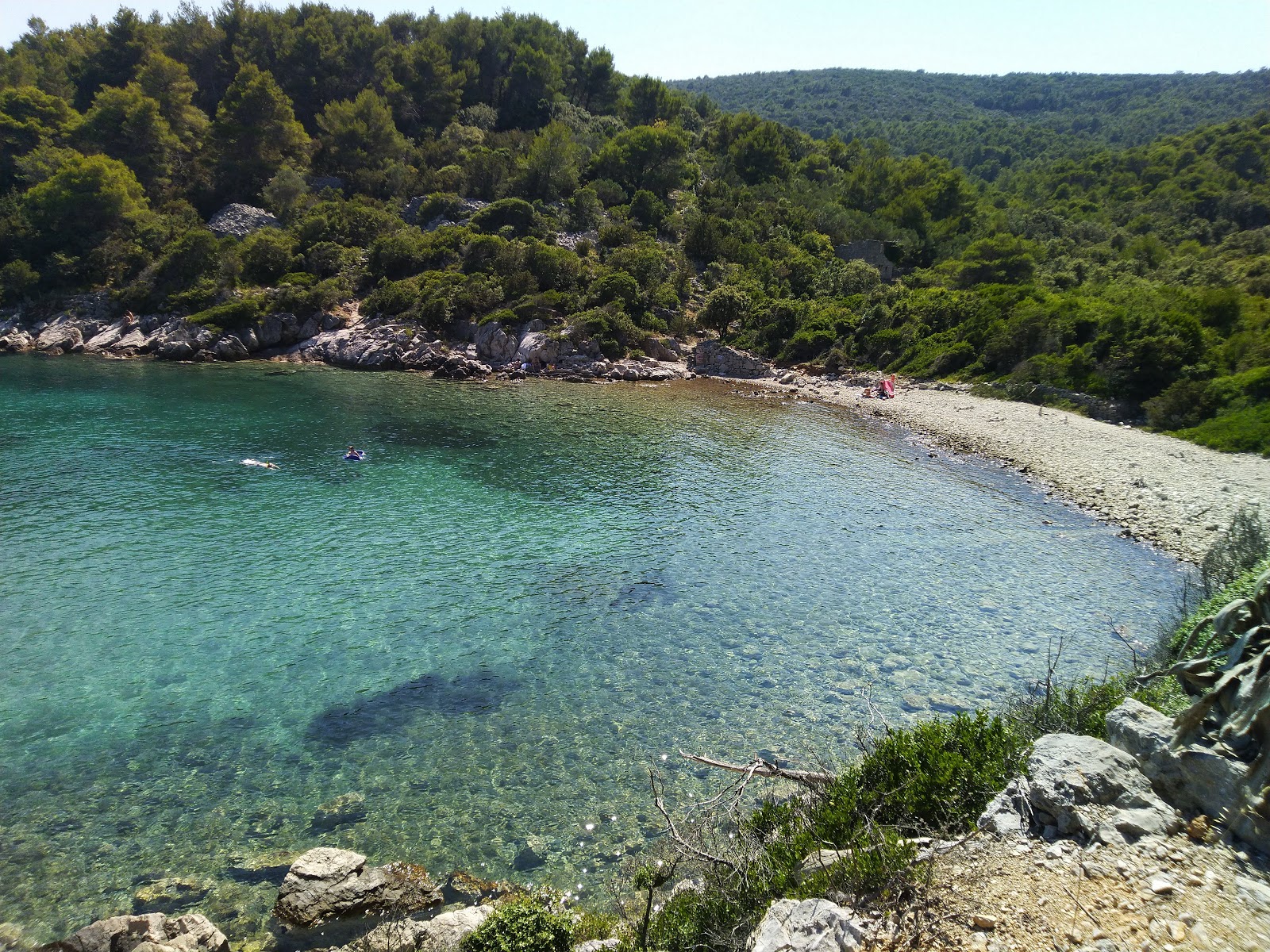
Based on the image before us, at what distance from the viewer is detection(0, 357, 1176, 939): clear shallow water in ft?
33.0

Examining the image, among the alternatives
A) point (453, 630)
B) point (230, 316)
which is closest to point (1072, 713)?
point (453, 630)

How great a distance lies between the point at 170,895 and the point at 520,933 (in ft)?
17.3

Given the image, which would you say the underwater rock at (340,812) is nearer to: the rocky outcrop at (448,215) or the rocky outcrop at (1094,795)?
the rocky outcrop at (1094,795)

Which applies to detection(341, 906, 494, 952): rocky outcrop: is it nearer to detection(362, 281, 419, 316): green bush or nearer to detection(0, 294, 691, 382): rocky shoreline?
detection(0, 294, 691, 382): rocky shoreline

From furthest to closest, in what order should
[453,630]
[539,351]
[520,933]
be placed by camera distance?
1. [539,351]
2. [453,630]
3. [520,933]

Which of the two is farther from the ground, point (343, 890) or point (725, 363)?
point (725, 363)

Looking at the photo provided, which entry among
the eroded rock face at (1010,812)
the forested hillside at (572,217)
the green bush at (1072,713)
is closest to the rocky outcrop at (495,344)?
the forested hillside at (572,217)

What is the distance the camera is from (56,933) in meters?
8.01

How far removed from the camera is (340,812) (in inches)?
400

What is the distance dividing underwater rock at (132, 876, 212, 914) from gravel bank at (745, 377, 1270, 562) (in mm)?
25798

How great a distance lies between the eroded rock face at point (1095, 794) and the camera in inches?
240

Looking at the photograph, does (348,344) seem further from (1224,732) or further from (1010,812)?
(1224,732)

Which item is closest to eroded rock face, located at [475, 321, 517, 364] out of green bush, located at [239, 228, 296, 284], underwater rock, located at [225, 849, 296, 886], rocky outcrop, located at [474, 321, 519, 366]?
rocky outcrop, located at [474, 321, 519, 366]

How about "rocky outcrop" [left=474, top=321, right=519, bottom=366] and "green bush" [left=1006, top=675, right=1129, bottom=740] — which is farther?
"rocky outcrop" [left=474, top=321, right=519, bottom=366]
